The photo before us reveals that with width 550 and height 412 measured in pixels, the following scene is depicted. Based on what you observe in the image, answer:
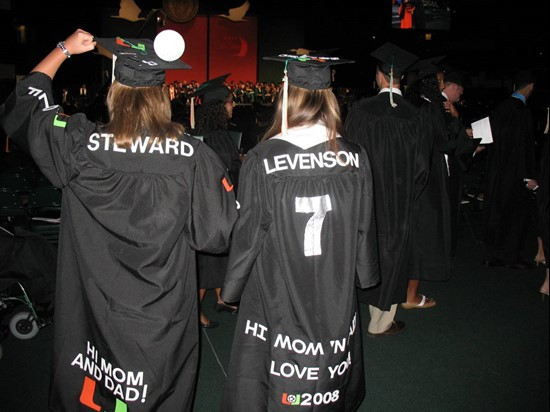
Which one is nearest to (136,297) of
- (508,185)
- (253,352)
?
(253,352)

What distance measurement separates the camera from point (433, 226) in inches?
152

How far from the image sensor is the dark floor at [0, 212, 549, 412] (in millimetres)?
2883

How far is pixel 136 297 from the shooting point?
82.0 inches

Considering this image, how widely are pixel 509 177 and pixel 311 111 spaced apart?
3594 mm

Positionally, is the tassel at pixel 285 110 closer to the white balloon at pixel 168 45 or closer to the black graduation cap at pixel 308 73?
the black graduation cap at pixel 308 73

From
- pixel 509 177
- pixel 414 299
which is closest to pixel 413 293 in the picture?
pixel 414 299

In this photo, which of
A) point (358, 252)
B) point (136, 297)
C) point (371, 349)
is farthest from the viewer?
point (371, 349)

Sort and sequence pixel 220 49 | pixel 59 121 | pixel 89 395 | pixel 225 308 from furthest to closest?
pixel 220 49
pixel 225 308
pixel 89 395
pixel 59 121

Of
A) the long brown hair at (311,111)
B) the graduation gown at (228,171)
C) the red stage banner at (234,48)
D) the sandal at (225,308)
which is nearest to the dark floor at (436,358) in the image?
the sandal at (225,308)

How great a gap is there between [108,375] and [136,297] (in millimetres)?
367

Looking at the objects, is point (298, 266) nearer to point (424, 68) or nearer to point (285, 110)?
point (285, 110)

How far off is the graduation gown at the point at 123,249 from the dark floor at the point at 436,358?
813 mm

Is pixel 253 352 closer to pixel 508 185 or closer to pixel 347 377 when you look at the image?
pixel 347 377

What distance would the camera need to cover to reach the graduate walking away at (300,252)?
2.06 metres
